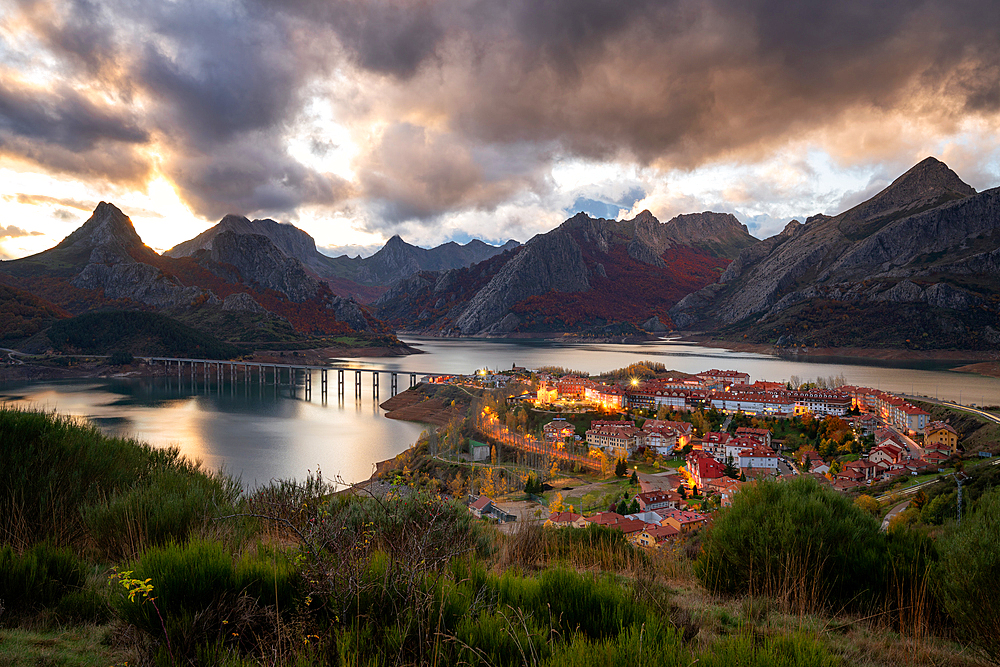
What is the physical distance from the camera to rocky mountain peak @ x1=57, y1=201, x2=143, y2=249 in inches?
5901

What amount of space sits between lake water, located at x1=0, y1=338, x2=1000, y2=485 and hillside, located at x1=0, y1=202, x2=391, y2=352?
39278 millimetres

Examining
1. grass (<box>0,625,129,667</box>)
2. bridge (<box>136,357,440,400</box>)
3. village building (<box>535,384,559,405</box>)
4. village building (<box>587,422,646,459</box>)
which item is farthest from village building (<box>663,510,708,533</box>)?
bridge (<box>136,357,440,400</box>)

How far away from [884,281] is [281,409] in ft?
433

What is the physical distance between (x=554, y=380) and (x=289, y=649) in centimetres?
5396

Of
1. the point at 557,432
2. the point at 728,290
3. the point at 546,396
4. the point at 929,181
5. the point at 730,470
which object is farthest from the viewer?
the point at 728,290

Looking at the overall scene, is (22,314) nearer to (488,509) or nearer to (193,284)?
(193,284)

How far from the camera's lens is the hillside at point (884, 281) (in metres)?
99.8

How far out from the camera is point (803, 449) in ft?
107

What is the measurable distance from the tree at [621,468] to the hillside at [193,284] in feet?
291

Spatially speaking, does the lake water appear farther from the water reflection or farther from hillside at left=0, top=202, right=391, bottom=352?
hillside at left=0, top=202, right=391, bottom=352

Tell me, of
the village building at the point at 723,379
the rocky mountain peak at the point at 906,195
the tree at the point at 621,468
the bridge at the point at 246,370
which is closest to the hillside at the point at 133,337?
the bridge at the point at 246,370

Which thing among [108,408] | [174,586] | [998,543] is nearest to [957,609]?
[998,543]

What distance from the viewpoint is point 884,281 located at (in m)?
116

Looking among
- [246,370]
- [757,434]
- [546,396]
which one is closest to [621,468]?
[757,434]
